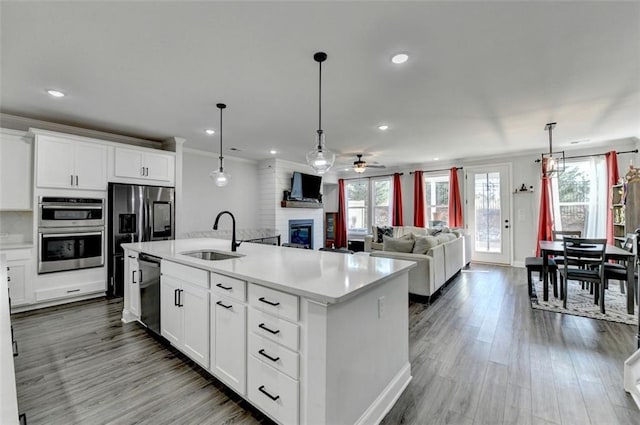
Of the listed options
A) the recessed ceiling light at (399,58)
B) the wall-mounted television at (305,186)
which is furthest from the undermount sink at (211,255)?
the wall-mounted television at (305,186)

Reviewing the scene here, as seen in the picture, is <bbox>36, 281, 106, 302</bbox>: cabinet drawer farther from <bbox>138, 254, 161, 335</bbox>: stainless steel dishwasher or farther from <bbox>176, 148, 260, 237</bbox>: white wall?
<bbox>138, 254, 161, 335</bbox>: stainless steel dishwasher

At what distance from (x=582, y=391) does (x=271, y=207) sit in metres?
5.70

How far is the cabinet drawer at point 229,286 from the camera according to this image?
→ 1791mm

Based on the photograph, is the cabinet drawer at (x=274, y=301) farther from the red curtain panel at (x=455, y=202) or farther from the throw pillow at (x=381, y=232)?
the red curtain panel at (x=455, y=202)

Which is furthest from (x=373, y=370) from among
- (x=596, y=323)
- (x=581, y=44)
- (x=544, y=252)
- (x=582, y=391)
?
(x=544, y=252)

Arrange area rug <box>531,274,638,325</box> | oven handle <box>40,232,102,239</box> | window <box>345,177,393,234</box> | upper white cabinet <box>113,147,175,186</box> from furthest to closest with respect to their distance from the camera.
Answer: window <box>345,177,393,234</box> → upper white cabinet <box>113,147,175,186</box> → oven handle <box>40,232,102,239</box> → area rug <box>531,274,638,325</box>

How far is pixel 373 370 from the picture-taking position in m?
1.71

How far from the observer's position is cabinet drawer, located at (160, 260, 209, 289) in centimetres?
210

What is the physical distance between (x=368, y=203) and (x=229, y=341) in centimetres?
712

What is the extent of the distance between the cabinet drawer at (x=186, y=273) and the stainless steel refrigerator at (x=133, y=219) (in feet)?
6.94

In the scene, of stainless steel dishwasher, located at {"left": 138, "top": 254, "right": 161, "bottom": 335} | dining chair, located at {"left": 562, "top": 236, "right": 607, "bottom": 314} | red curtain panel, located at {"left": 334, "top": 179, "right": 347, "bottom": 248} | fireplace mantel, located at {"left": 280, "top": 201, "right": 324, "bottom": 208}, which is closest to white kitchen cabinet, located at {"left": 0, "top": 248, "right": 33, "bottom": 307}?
stainless steel dishwasher, located at {"left": 138, "top": 254, "right": 161, "bottom": 335}

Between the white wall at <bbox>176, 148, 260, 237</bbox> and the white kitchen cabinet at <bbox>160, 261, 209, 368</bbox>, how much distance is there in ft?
8.88

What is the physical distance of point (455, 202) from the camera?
6.88 metres

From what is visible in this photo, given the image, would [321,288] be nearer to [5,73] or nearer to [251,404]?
[251,404]
